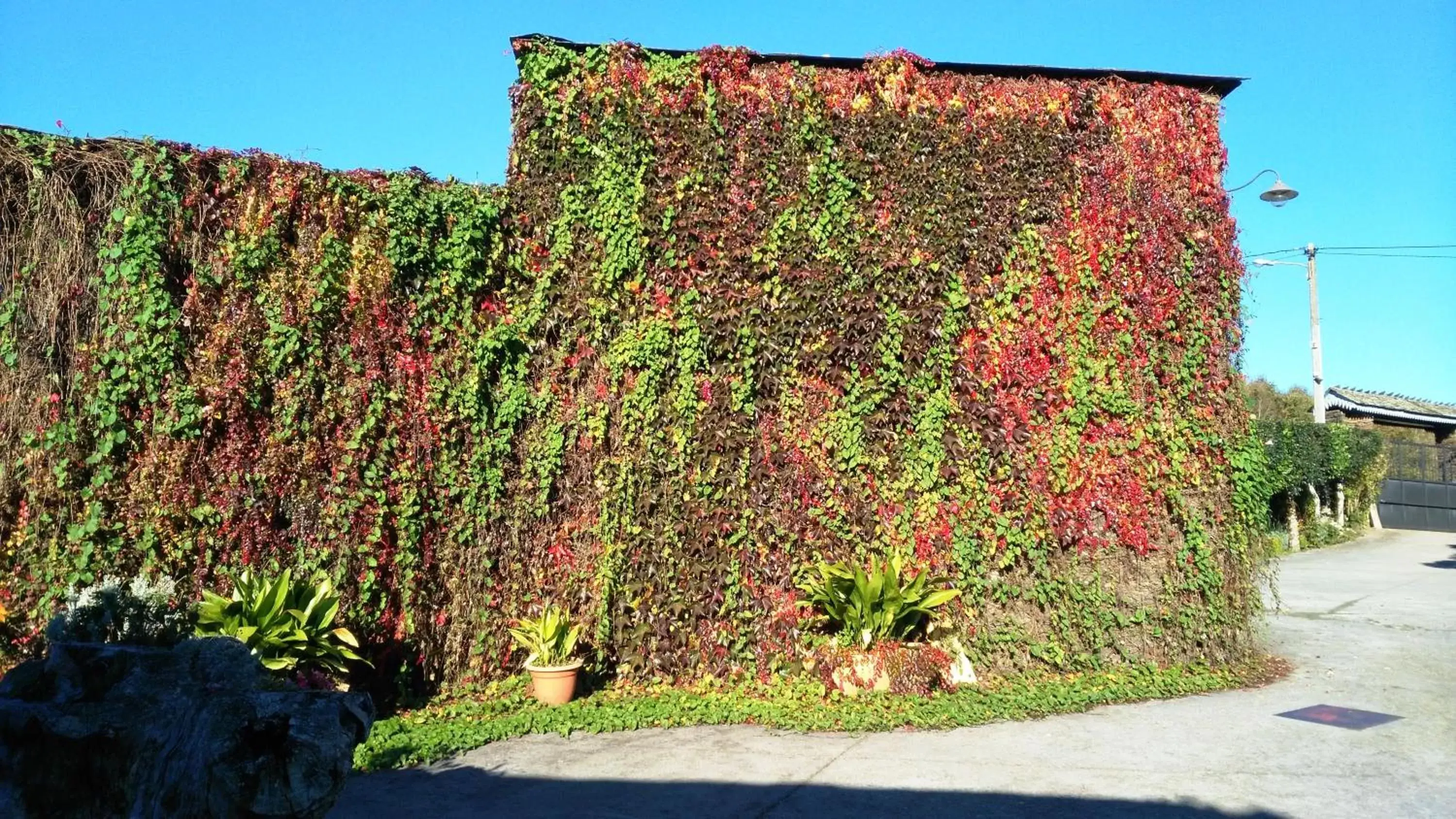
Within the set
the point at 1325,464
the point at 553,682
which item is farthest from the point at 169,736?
the point at 1325,464

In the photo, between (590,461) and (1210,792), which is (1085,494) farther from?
(590,461)

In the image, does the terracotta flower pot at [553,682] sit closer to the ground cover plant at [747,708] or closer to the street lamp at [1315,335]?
the ground cover plant at [747,708]

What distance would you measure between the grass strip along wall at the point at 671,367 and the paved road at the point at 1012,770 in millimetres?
1214

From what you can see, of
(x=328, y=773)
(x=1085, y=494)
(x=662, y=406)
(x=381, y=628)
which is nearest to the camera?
(x=328, y=773)

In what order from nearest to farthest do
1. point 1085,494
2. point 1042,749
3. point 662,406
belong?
point 1042,749
point 662,406
point 1085,494

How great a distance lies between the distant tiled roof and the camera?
27.5 meters

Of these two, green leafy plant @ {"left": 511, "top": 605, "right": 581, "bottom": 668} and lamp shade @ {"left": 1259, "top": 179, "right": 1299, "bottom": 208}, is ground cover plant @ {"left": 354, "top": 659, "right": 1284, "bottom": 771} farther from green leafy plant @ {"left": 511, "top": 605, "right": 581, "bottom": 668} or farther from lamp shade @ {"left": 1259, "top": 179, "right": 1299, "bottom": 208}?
lamp shade @ {"left": 1259, "top": 179, "right": 1299, "bottom": 208}

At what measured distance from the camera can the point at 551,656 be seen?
293 inches

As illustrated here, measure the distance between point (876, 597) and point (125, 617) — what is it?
16.5ft

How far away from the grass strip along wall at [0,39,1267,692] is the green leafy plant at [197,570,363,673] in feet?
1.20

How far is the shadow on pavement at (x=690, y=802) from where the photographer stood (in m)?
5.09

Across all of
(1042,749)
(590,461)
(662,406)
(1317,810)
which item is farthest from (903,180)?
(1317,810)

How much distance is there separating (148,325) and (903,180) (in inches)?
232

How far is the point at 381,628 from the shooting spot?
23.6ft
